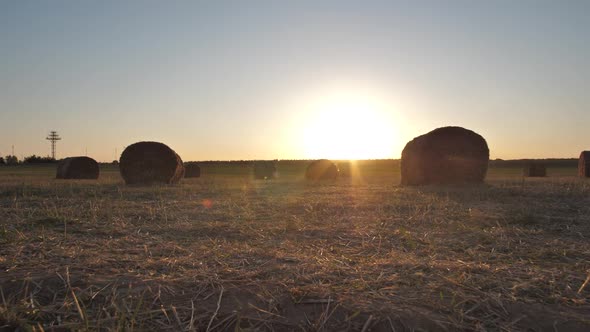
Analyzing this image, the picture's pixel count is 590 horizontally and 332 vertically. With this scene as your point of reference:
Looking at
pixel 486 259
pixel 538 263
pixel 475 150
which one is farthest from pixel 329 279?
pixel 475 150

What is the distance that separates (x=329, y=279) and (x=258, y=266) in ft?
2.21

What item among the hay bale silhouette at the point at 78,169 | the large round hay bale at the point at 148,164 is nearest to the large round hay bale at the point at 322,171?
the large round hay bale at the point at 148,164

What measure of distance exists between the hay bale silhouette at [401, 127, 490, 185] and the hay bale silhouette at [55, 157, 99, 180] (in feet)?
64.9

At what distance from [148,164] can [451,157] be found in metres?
11.8

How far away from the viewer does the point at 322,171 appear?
28.6 m

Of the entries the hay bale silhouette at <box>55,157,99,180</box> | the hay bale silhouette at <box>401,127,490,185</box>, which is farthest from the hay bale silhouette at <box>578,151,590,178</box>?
the hay bale silhouette at <box>55,157,99,180</box>

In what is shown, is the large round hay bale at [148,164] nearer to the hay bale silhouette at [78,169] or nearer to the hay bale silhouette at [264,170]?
the hay bale silhouette at [78,169]

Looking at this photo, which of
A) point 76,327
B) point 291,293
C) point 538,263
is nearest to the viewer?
point 76,327

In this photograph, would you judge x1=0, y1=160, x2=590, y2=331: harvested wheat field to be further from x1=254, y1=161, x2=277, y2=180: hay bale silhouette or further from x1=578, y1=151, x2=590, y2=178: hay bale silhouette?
x1=254, y1=161, x2=277, y2=180: hay bale silhouette

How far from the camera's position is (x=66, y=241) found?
4773mm

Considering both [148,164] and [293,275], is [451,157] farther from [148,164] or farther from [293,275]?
[293,275]

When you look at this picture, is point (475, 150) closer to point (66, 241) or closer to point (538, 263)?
point (538, 263)

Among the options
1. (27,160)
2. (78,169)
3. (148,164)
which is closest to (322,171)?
(148,164)

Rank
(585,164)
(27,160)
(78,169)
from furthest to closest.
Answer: (27,160)
(78,169)
(585,164)
